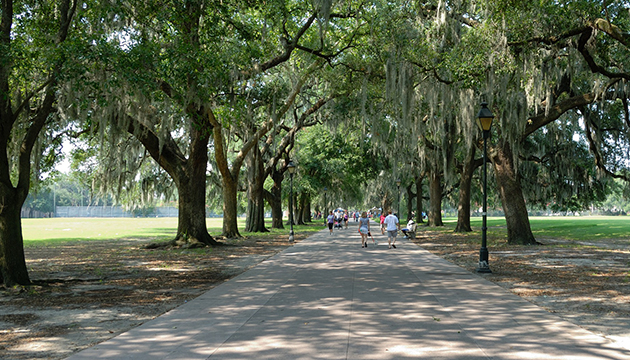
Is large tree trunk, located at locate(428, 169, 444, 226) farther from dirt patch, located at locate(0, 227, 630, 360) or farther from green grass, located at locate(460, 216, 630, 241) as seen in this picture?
dirt patch, located at locate(0, 227, 630, 360)

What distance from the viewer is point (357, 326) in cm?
622

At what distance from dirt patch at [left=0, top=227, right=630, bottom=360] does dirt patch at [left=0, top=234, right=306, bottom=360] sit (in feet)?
0.05

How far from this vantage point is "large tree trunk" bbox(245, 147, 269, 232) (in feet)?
98.4

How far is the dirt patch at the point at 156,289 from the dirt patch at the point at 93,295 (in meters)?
0.01

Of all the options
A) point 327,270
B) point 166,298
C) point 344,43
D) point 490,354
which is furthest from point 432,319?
point 344,43

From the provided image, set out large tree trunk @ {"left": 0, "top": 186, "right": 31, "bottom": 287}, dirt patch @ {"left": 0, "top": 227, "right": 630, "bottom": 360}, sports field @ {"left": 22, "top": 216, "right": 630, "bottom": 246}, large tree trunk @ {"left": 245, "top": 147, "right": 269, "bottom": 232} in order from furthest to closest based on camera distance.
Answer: large tree trunk @ {"left": 245, "top": 147, "right": 269, "bottom": 232} < sports field @ {"left": 22, "top": 216, "right": 630, "bottom": 246} < large tree trunk @ {"left": 0, "top": 186, "right": 31, "bottom": 287} < dirt patch @ {"left": 0, "top": 227, "right": 630, "bottom": 360}

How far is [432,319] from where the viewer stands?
6.62 m

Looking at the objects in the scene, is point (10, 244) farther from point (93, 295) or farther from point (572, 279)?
point (572, 279)

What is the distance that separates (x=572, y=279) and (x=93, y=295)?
31.5ft

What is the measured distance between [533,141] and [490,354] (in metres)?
28.8

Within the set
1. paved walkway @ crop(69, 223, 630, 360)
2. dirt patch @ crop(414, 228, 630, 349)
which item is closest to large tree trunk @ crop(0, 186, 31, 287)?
paved walkway @ crop(69, 223, 630, 360)

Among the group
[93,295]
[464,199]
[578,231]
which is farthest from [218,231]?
[93,295]

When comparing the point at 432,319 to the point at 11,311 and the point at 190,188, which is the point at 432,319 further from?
the point at 190,188

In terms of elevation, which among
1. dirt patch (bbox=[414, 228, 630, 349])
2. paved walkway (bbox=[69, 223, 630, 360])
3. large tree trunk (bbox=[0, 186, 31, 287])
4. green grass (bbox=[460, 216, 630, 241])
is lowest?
green grass (bbox=[460, 216, 630, 241])
